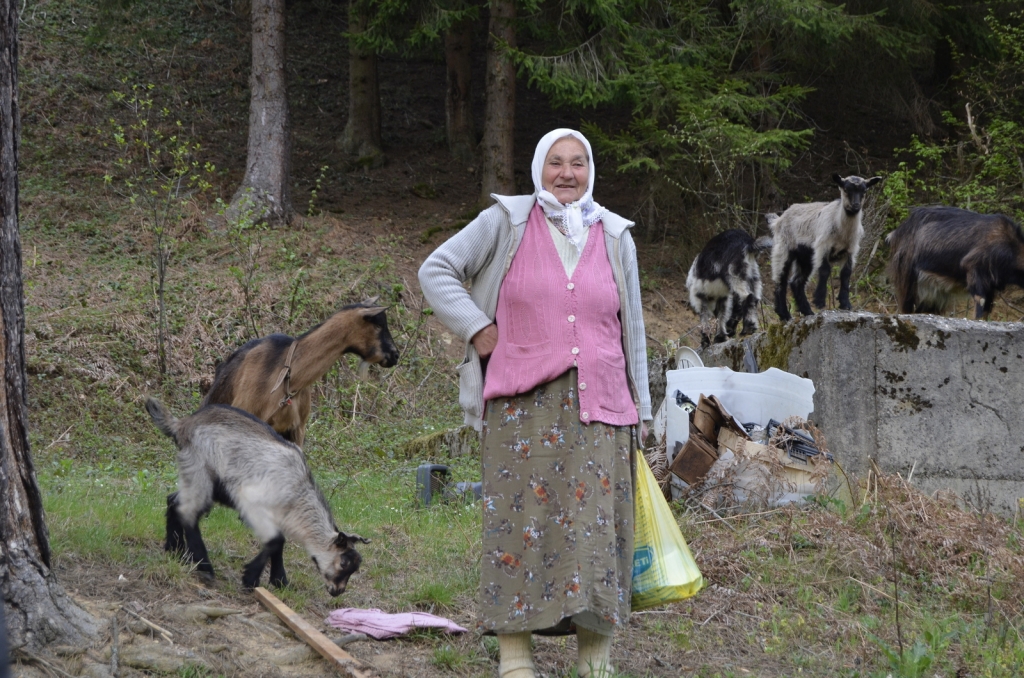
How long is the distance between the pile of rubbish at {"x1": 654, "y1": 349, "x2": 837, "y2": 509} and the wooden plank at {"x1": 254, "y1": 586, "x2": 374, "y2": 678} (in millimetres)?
2969

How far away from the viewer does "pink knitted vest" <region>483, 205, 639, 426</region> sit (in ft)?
13.0

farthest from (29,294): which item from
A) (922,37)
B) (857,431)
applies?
(922,37)

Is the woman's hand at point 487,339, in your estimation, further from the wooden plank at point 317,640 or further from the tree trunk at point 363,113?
the tree trunk at point 363,113

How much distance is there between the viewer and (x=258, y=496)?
17.1ft

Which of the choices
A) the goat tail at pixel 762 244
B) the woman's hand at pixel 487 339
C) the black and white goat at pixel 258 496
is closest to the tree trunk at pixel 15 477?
the black and white goat at pixel 258 496

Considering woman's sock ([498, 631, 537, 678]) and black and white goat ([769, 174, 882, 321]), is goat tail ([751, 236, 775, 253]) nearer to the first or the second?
black and white goat ([769, 174, 882, 321])

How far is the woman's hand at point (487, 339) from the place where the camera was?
162 inches

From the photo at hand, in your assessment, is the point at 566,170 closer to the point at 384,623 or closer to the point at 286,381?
the point at 384,623

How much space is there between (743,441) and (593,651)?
2.95 metres

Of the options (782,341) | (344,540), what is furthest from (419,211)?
(344,540)

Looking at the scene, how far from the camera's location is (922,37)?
1658 cm

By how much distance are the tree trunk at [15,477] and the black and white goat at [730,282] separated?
6.72 metres

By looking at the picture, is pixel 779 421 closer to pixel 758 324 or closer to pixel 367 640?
pixel 758 324

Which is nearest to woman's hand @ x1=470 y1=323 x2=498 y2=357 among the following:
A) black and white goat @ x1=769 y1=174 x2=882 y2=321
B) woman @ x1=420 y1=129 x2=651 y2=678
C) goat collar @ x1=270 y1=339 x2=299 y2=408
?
woman @ x1=420 y1=129 x2=651 y2=678
